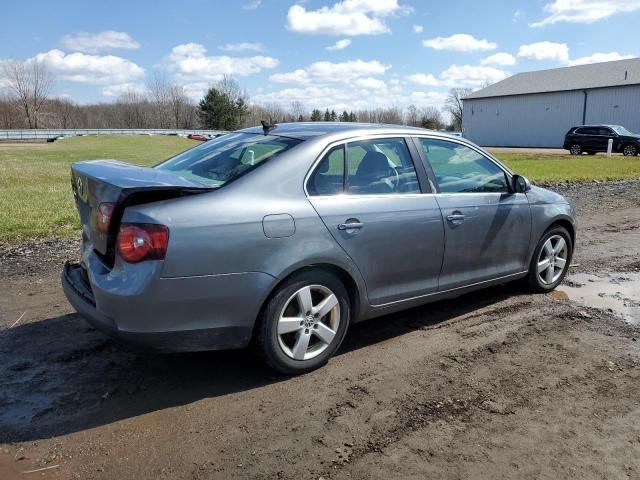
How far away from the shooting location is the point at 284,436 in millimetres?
3008

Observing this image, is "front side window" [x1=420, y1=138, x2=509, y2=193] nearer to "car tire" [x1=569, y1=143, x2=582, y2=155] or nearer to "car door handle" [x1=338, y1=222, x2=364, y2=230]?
"car door handle" [x1=338, y1=222, x2=364, y2=230]

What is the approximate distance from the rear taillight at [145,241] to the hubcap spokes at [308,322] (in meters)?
0.89

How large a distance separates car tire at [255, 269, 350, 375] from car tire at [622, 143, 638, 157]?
30.8 metres

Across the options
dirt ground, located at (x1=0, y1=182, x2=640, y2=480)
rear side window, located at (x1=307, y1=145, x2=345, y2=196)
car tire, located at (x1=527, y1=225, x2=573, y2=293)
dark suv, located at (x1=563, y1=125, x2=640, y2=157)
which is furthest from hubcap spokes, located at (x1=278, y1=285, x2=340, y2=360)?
dark suv, located at (x1=563, y1=125, x2=640, y2=157)

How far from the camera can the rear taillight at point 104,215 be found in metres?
3.22

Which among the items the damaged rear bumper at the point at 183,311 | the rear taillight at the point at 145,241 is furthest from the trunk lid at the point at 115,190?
the damaged rear bumper at the point at 183,311

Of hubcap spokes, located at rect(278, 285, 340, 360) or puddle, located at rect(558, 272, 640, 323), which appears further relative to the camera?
puddle, located at rect(558, 272, 640, 323)

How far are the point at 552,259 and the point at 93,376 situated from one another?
4.25 m

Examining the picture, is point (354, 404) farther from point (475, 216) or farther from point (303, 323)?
point (475, 216)

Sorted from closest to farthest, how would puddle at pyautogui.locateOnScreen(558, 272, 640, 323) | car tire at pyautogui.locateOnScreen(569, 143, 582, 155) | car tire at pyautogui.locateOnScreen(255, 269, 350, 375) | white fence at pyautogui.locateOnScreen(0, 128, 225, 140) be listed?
1. car tire at pyautogui.locateOnScreen(255, 269, 350, 375)
2. puddle at pyautogui.locateOnScreen(558, 272, 640, 323)
3. car tire at pyautogui.locateOnScreen(569, 143, 582, 155)
4. white fence at pyautogui.locateOnScreen(0, 128, 225, 140)

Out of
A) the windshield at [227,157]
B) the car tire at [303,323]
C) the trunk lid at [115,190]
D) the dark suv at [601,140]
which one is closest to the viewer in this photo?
the trunk lid at [115,190]

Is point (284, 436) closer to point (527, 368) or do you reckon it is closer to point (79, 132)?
point (527, 368)

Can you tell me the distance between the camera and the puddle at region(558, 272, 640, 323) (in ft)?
16.6

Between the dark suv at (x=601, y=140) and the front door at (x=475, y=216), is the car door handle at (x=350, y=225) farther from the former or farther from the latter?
the dark suv at (x=601, y=140)
